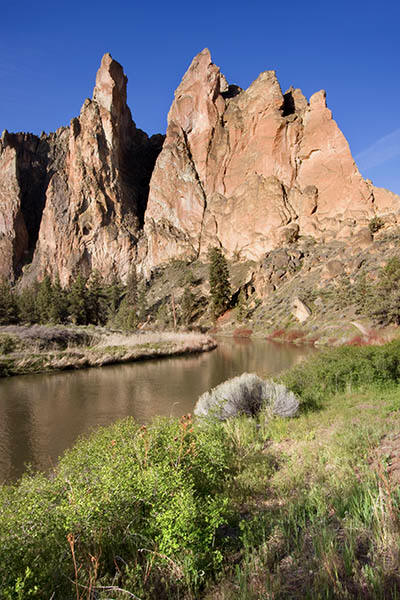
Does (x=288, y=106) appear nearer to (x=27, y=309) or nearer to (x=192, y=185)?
(x=192, y=185)

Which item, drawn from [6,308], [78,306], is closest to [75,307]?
[78,306]

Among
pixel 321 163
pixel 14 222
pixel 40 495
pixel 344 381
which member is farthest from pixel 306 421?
pixel 14 222

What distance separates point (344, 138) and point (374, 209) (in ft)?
51.7

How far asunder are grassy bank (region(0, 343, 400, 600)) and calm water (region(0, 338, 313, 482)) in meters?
4.29

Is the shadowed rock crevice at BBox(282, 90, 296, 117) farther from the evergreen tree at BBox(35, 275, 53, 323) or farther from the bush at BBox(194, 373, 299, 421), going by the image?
the bush at BBox(194, 373, 299, 421)

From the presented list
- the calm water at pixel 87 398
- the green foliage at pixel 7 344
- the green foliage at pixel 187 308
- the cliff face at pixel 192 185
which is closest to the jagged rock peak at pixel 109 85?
the cliff face at pixel 192 185

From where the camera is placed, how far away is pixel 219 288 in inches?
2111

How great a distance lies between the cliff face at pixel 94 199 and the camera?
262ft

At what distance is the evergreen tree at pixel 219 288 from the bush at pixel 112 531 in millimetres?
49236

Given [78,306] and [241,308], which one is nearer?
[241,308]

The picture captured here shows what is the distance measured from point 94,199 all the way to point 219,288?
43.1 meters

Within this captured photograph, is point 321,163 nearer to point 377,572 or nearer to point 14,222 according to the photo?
point 377,572

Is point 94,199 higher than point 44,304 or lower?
higher

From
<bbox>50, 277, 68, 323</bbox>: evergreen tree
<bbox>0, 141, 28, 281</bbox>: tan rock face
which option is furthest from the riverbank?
<bbox>0, 141, 28, 281</bbox>: tan rock face
